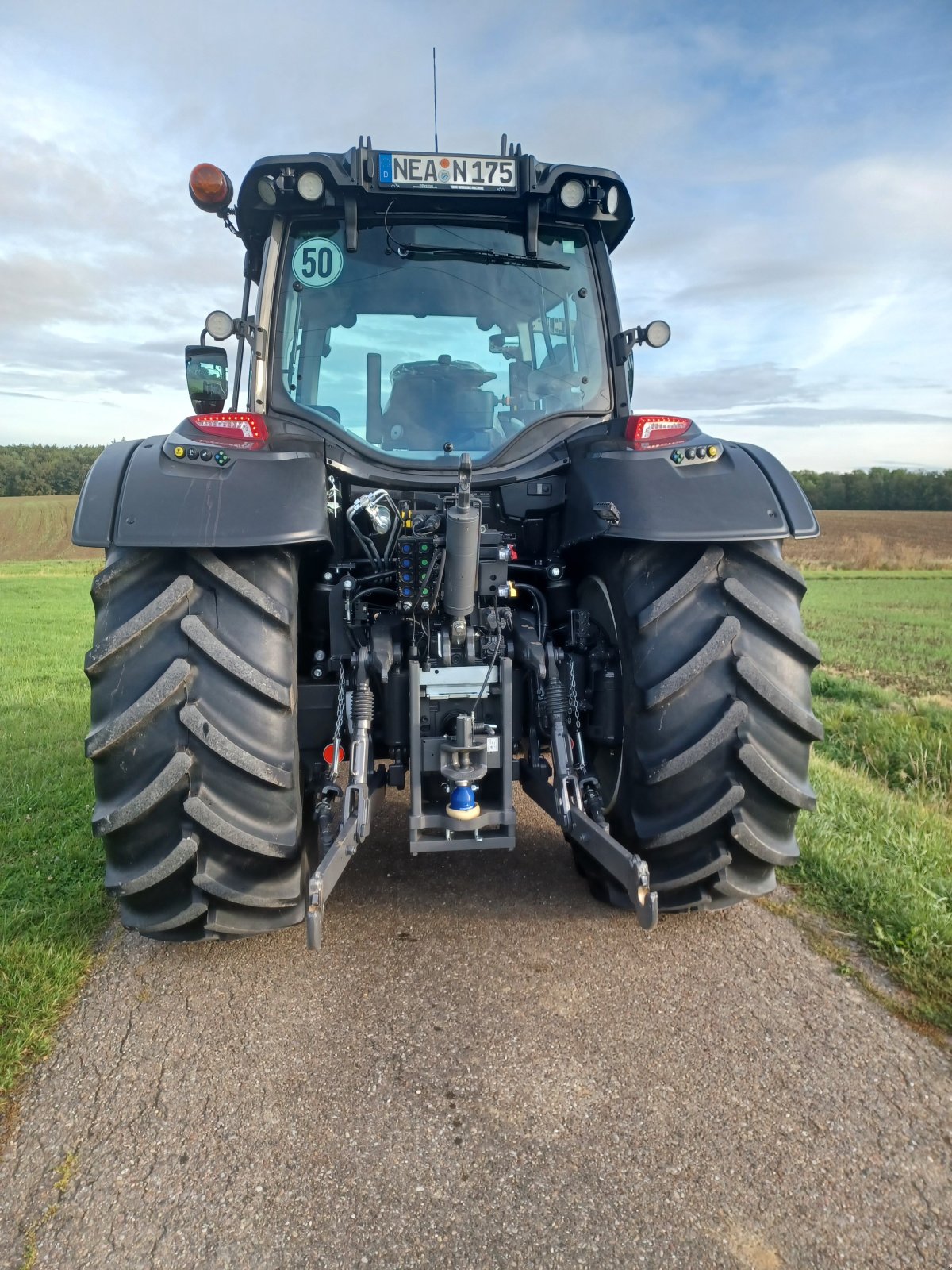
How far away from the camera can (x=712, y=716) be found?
2.51 metres

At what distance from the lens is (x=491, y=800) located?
9.03 ft

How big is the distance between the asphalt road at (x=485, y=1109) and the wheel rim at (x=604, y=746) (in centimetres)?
52

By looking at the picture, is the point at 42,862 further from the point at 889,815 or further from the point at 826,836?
the point at 889,815

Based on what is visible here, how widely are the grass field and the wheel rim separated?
99 centimetres

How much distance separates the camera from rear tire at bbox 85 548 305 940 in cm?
237

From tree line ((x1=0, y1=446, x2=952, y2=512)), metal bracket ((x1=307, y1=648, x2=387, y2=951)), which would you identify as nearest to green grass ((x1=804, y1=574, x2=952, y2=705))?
metal bracket ((x1=307, y1=648, x2=387, y2=951))

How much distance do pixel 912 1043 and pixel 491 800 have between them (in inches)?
52.5

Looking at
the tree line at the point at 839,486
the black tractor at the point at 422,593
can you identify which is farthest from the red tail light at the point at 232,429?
the tree line at the point at 839,486

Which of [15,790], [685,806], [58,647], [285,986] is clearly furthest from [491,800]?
[58,647]

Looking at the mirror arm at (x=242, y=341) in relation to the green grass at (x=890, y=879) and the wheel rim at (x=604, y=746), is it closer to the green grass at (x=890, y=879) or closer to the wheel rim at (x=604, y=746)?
the wheel rim at (x=604, y=746)

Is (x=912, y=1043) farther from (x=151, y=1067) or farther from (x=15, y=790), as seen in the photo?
(x=15, y=790)

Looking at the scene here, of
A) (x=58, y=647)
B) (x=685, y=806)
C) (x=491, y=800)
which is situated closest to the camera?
(x=685, y=806)

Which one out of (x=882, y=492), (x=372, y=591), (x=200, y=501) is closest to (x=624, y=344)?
(x=372, y=591)

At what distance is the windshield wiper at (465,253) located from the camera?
3217mm
